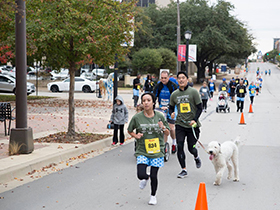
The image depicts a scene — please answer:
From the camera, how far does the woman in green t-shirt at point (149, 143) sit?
18.5ft

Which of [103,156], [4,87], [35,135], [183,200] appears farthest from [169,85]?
[4,87]

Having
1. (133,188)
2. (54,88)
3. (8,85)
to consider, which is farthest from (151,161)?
(54,88)

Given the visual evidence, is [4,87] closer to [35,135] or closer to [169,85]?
[35,135]

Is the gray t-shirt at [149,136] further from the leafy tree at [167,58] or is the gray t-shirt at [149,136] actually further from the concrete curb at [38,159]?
the leafy tree at [167,58]

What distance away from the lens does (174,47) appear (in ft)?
173

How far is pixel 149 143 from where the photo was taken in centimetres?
568

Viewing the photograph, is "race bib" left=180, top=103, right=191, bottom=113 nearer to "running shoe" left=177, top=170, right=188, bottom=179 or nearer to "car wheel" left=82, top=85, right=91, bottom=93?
"running shoe" left=177, top=170, right=188, bottom=179

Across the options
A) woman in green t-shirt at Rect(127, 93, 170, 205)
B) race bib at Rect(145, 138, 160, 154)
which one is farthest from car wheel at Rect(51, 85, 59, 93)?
race bib at Rect(145, 138, 160, 154)

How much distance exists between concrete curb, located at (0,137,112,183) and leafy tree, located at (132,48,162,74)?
37065 millimetres

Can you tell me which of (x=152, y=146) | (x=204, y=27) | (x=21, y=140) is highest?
(x=204, y=27)

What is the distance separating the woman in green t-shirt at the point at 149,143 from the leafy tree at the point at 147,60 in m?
41.5

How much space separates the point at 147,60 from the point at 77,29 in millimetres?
37276

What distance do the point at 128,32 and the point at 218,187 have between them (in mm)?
5865

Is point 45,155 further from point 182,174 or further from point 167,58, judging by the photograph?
point 167,58
